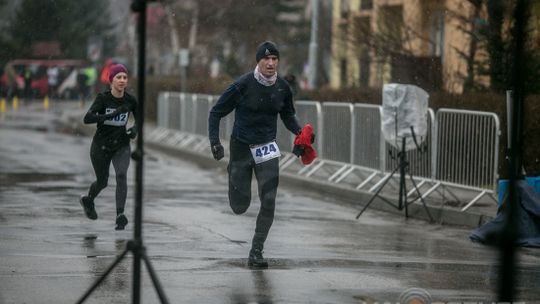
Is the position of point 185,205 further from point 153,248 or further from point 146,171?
point 146,171

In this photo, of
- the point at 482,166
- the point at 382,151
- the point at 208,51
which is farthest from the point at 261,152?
the point at 208,51

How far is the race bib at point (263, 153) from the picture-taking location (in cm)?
1137

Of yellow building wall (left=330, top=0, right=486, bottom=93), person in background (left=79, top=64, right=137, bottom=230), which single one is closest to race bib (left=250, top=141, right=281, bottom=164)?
person in background (left=79, top=64, right=137, bottom=230)

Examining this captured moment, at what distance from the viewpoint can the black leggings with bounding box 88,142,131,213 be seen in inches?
534

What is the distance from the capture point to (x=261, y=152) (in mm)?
11391

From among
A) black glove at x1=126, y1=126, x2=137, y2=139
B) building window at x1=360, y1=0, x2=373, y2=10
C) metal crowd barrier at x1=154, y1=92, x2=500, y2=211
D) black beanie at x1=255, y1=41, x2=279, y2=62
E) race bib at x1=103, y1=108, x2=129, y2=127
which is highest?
building window at x1=360, y1=0, x2=373, y2=10

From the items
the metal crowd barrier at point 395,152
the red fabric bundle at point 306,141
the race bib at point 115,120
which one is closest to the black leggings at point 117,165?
the race bib at point 115,120

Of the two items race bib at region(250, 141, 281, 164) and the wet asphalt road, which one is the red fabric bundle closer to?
race bib at region(250, 141, 281, 164)

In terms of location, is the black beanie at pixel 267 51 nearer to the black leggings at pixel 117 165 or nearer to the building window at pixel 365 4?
the black leggings at pixel 117 165

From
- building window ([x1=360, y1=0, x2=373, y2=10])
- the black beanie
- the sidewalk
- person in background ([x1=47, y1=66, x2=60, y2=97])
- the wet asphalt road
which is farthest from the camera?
person in background ([x1=47, y1=66, x2=60, y2=97])

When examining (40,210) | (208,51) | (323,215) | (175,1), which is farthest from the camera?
(208,51)

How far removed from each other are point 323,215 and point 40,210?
3.65 m

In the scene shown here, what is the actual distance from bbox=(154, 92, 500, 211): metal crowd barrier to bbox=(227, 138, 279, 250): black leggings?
5.71 metres

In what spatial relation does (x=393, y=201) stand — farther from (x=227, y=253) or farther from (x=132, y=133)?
(x=227, y=253)
